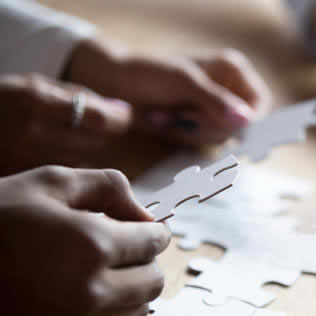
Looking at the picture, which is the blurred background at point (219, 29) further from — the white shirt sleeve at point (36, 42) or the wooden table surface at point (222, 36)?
the white shirt sleeve at point (36, 42)

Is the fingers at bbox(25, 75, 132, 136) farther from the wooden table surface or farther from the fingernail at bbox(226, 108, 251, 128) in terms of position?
the fingernail at bbox(226, 108, 251, 128)

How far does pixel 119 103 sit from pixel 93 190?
622 mm

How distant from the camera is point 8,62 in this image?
3.83 feet

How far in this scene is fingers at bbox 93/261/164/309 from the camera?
450 millimetres

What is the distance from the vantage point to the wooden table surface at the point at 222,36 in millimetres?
1049

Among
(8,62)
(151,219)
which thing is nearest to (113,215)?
(151,219)

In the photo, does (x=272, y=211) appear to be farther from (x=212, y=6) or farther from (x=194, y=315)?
(x=212, y=6)

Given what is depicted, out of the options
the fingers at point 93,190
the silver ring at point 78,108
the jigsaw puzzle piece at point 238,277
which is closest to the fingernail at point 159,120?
the silver ring at point 78,108

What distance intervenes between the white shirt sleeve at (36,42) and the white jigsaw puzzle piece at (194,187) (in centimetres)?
62

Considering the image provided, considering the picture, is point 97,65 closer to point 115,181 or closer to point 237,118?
point 237,118

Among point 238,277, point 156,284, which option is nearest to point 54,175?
point 156,284

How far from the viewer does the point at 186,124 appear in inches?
43.4

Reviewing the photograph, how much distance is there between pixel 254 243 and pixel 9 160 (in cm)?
46

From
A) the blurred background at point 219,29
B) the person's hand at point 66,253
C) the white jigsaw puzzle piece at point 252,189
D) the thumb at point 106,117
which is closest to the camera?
the person's hand at point 66,253
